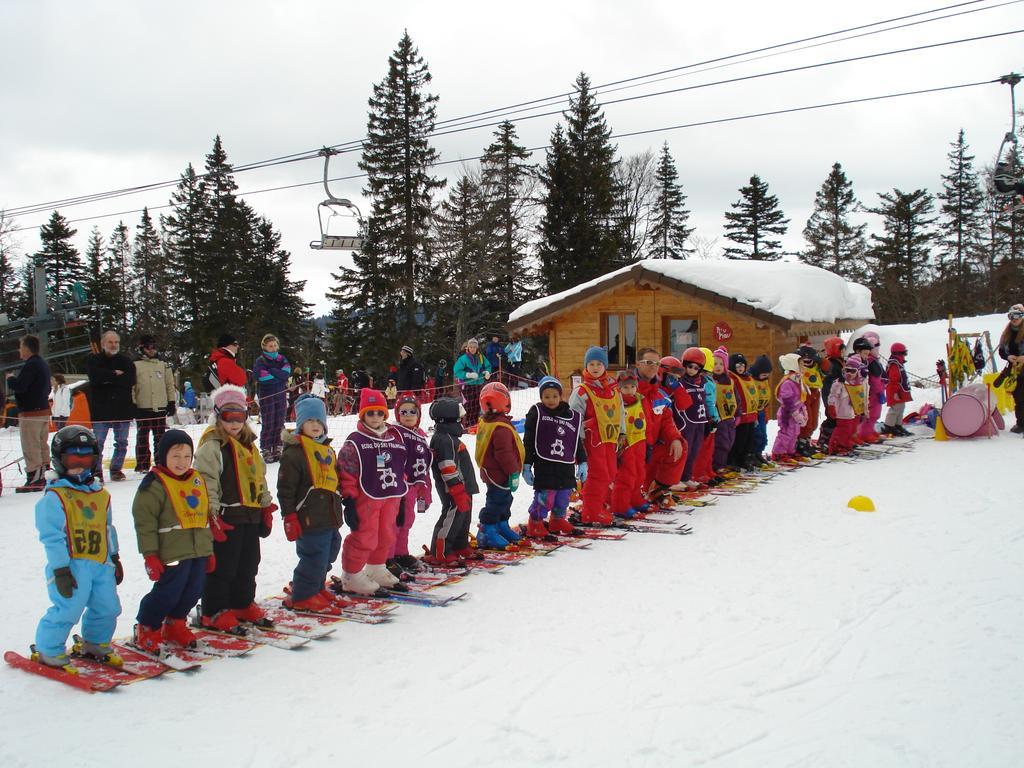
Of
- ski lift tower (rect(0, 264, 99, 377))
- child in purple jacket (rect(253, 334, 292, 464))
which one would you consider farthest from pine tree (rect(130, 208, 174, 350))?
child in purple jacket (rect(253, 334, 292, 464))

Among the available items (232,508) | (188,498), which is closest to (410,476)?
(232,508)

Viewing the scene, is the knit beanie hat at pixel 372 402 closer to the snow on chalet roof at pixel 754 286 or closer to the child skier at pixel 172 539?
the child skier at pixel 172 539

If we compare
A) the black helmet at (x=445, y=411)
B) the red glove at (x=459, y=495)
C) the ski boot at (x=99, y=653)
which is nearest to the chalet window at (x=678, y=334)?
the black helmet at (x=445, y=411)

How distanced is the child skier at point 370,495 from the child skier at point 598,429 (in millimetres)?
2510

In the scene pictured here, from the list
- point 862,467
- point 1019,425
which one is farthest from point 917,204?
point 862,467

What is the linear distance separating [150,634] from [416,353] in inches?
1253

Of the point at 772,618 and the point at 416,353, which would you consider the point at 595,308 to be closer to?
the point at 772,618

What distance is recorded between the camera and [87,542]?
14.3 feet

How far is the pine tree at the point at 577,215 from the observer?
122 feet

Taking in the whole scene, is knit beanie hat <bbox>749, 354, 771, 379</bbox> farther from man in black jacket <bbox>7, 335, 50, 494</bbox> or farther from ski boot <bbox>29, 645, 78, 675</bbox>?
man in black jacket <bbox>7, 335, 50, 494</bbox>

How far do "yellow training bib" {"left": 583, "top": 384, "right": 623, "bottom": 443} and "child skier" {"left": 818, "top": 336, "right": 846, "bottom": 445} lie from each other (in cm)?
578

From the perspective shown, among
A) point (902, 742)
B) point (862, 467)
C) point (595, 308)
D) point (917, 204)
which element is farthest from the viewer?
point (917, 204)

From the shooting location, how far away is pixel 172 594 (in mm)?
4574

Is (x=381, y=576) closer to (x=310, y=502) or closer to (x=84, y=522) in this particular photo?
(x=310, y=502)
